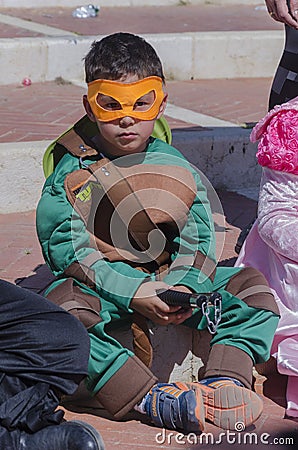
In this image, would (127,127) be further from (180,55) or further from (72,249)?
(180,55)

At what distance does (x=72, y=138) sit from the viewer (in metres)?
3.51

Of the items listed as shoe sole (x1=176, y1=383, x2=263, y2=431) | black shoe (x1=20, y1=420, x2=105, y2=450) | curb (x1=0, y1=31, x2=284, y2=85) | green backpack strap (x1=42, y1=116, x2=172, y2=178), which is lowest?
curb (x1=0, y1=31, x2=284, y2=85)

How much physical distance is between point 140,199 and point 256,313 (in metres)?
0.58

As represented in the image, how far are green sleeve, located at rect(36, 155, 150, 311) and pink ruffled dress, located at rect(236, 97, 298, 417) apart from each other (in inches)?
21.9

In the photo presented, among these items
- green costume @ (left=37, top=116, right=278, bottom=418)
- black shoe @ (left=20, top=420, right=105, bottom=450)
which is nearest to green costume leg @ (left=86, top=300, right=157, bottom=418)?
green costume @ (left=37, top=116, right=278, bottom=418)

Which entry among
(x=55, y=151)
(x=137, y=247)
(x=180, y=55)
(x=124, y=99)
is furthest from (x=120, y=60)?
(x=180, y=55)

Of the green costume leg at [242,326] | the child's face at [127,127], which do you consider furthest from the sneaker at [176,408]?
the child's face at [127,127]

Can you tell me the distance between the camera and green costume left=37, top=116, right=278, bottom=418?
124 inches

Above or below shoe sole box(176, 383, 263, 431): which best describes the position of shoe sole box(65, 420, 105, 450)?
above

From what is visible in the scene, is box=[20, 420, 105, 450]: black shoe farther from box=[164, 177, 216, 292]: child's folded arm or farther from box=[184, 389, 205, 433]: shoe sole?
box=[164, 177, 216, 292]: child's folded arm

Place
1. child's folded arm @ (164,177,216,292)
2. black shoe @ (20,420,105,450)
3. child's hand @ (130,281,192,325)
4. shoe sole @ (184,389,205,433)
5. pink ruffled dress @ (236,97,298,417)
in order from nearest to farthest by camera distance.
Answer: black shoe @ (20,420,105,450) → shoe sole @ (184,389,205,433) → child's hand @ (130,281,192,325) → child's folded arm @ (164,177,216,292) → pink ruffled dress @ (236,97,298,417)

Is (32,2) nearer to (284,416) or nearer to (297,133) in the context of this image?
(297,133)

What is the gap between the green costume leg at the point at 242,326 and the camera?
128 inches

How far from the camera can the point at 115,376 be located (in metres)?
3.13
